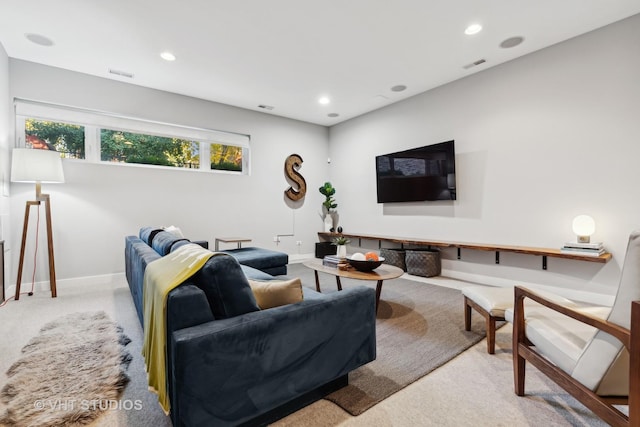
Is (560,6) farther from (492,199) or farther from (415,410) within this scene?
(415,410)

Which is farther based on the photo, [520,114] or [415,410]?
[520,114]

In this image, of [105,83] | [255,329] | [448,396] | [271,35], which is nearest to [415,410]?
[448,396]

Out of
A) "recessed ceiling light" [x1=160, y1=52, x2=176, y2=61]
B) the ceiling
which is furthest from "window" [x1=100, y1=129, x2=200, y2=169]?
"recessed ceiling light" [x1=160, y1=52, x2=176, y2=61]

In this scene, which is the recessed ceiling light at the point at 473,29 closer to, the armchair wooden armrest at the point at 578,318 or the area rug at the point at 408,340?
the armchair wooden armrest at the point at 578,318

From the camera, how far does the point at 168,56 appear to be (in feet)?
11.6

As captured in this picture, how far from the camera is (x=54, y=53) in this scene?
11.4 feet

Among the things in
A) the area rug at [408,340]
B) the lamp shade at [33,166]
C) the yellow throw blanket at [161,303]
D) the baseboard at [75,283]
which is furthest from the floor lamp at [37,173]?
the area rug at [408,340]

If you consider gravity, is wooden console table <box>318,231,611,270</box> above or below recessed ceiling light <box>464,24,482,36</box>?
below

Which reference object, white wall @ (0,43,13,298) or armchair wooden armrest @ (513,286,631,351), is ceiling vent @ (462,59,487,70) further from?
white wall @ (0,43,13,298)

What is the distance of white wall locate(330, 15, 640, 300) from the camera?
9.99ft

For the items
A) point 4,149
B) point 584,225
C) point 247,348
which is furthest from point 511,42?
point 4,149

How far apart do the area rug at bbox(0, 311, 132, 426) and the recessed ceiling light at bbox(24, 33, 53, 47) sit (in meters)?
2.96

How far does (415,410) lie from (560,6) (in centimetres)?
363

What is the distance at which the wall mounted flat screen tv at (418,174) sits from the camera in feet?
14.4
